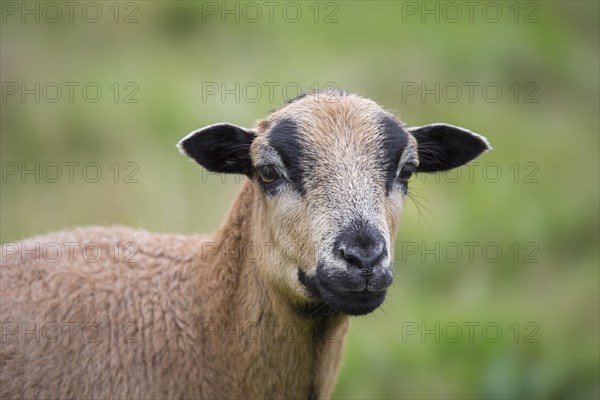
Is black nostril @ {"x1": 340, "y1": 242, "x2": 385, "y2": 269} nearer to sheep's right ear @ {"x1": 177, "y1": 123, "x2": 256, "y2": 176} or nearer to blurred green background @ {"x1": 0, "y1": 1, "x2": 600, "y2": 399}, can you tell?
sheep's right ear @ {"x1": 177, "y1": 123, "x2": 256, "y2": 176}

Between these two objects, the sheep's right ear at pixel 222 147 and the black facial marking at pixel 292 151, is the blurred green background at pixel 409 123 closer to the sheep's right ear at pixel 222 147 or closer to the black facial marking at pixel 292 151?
the sheep's right ear at pixel 222 147

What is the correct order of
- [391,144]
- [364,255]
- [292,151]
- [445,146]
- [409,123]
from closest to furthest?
[364,255]
[292,151]
[391,144]
[445,146]
[409,123]

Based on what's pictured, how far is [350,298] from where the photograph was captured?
7.90 meters

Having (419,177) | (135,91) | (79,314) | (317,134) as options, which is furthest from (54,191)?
(317,134)

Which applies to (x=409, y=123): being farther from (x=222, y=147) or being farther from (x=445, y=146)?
(x=222, y=147)

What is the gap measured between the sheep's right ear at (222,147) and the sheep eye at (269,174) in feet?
1.20

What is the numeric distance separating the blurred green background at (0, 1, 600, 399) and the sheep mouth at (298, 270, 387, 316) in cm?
635

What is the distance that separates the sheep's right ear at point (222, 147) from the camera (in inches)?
354

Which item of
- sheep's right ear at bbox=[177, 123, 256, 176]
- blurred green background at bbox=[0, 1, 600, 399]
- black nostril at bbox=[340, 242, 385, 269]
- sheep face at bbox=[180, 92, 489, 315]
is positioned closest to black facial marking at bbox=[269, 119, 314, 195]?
sheep face at bbox=[180, 92, 489, 315]

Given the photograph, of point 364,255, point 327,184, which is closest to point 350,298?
point 364,255

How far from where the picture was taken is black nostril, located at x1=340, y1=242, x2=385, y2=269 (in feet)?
25.3

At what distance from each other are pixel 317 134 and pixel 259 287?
173 centimetres

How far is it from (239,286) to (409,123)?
1106 cm

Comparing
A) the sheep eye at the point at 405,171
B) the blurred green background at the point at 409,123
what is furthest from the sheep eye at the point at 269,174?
the blurred green background at the point at 409,123
